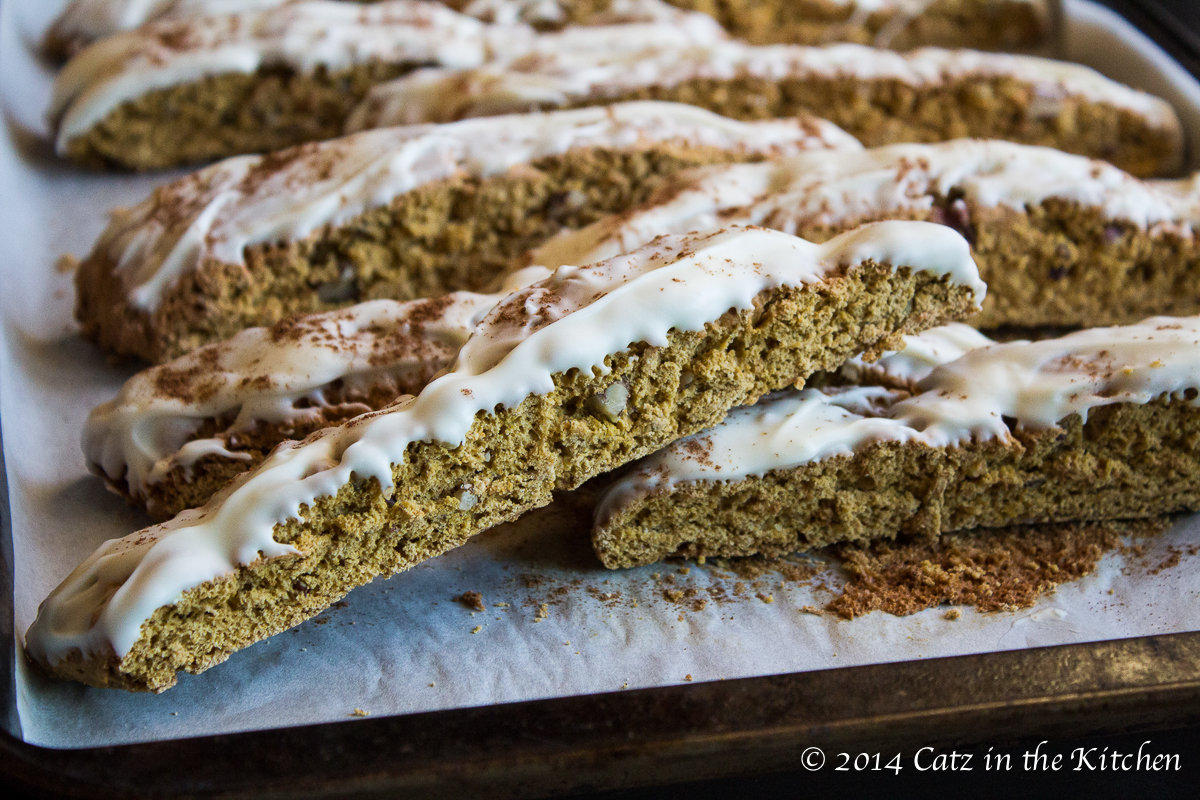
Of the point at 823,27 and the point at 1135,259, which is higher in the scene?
the point at 823,27

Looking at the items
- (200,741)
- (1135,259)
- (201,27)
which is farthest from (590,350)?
(201,27)

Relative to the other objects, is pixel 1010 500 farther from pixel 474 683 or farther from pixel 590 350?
pixel 474 683

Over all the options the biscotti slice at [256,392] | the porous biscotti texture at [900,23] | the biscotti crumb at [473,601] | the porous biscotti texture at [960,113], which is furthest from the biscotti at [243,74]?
the biscotti crumb at [473,601]

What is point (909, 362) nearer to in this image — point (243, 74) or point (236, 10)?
point (243, 74)

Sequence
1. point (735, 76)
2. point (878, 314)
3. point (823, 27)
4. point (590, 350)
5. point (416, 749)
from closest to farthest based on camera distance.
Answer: point (416, 749) < point (590, 350) < point (878, 314) < point (735, 76) < point (823, 27)

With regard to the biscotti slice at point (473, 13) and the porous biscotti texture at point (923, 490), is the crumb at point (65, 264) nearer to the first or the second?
the biscotti slice at point (473, 13)

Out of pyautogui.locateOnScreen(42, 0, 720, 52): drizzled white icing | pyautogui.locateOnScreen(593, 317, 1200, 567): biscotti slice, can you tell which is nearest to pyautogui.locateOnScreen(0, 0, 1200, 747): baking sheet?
pyautogui.locateOnScreen(593, 317, 1200, 567): biscotti slice
